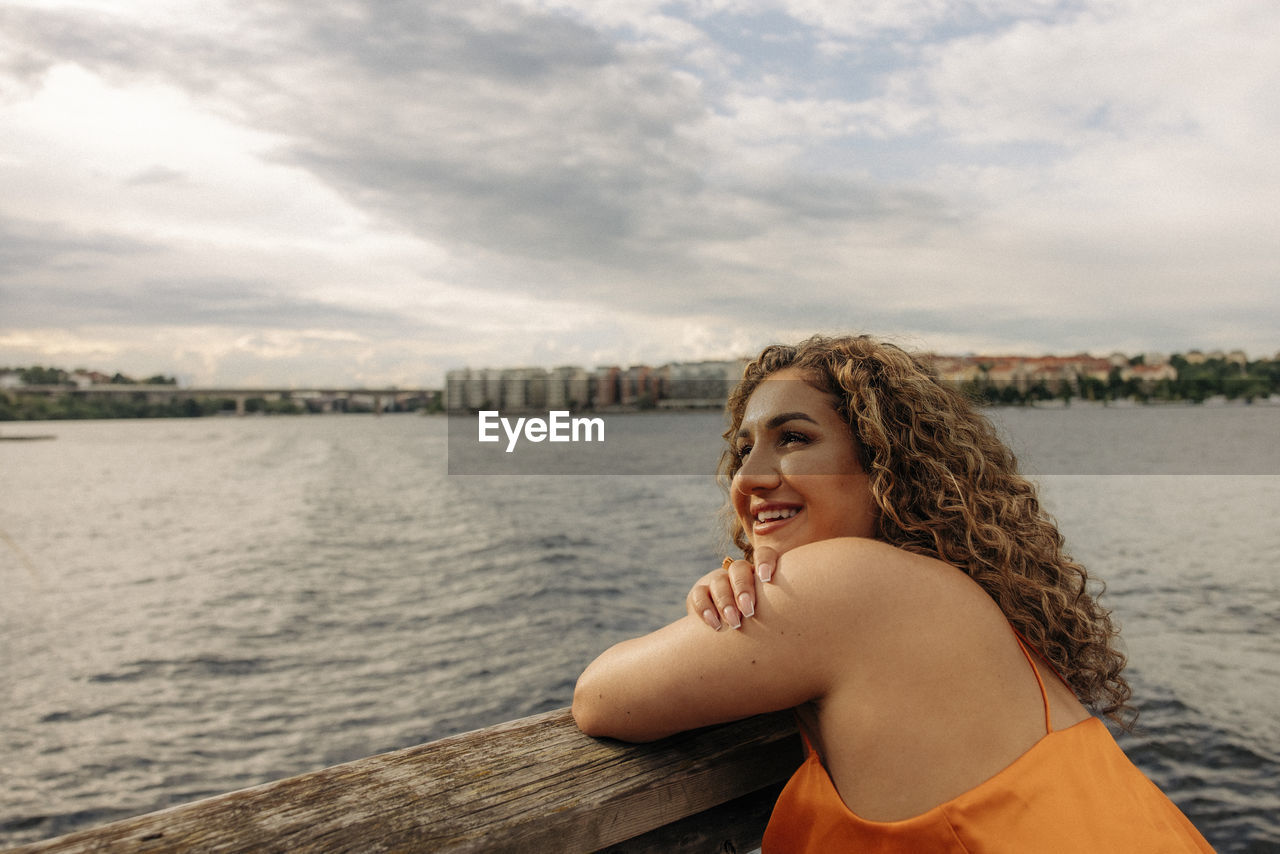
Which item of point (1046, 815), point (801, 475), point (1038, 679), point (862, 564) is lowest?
point (1046, 815)

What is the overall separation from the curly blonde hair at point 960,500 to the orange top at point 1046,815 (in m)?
0.34

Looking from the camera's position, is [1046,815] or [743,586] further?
[743,586]

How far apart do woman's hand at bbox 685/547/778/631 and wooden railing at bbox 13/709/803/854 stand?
283 millimetres

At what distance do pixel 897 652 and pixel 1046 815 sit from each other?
351mm

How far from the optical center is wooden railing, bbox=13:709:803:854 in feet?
4.22

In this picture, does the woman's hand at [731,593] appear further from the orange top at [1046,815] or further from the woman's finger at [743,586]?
the orange top at [1046,815]

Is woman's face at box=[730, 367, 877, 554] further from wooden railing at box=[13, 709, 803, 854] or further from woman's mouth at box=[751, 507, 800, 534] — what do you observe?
wooden railing at box=[13, 709, 803, 854]

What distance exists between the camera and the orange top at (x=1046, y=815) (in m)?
1.40

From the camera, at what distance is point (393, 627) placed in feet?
42.6

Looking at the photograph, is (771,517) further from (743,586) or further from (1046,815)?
(1046,815)

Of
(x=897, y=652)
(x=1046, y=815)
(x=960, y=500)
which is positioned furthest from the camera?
(x=960, y=500)
